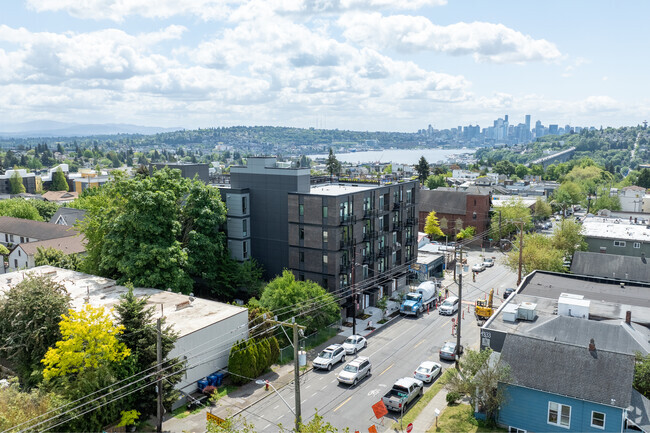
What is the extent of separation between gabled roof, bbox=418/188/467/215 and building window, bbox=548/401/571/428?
72.7 metres

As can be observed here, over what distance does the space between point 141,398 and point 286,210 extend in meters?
28.7

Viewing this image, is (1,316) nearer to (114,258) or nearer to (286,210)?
(114,258)

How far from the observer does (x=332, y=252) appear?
172ft

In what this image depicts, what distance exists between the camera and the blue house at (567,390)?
27.6 meters

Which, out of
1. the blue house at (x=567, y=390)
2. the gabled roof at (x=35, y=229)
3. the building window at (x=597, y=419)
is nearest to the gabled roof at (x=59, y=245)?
the gabled roof at (x=35, y=229)

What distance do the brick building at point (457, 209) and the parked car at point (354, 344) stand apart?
5435cm

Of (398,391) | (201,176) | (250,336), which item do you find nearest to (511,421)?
(398,391)

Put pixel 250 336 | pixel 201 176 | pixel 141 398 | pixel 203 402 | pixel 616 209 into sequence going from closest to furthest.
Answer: pixel 141 398, pixel 203 402, pixel 250 336, pixel 201 176, pixel 616 209

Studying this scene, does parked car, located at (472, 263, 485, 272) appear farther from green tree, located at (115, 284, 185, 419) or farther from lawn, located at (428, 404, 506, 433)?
green tree, located at (115, 284, 185, 419)

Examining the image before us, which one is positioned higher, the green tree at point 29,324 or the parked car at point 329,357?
the green tree at point 29,324

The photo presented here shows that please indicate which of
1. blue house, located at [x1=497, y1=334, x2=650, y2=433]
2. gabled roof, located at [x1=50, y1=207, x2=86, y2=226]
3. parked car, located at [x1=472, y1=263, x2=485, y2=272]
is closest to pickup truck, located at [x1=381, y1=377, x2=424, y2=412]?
blue house, located at [x1=497, y1=334, x2=650, y2=433]

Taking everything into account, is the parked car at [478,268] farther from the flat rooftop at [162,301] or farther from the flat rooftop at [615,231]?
the flat rooftop at [162,301]

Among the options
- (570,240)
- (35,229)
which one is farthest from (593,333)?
(35,229)

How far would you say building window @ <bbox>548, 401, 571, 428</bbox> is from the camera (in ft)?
94.2
